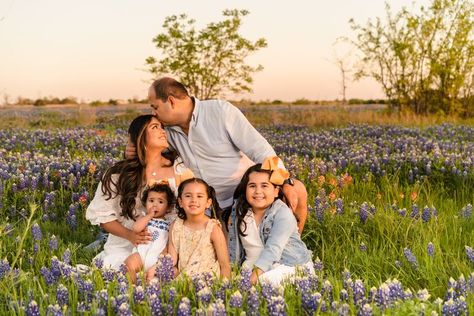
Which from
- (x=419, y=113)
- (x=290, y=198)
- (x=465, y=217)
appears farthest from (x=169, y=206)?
(x=419, y=113)

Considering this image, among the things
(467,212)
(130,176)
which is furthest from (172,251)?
(467,212)

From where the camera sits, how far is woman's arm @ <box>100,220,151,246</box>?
18.8ft

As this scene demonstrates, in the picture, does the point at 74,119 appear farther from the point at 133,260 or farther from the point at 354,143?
the point at 133,260

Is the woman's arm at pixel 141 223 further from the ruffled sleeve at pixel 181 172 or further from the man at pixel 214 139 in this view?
the man at pixel 214 139

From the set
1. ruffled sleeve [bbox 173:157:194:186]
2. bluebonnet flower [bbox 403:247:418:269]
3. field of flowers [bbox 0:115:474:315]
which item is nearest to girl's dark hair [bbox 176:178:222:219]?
ruffled sleeve [bbox 173:157:194:186]

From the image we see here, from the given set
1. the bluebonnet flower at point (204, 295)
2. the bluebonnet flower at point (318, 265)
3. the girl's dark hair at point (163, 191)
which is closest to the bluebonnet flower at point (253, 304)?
the bluebonnet flower at point (204, 295)

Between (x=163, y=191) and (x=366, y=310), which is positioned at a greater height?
(x=163, y=191)

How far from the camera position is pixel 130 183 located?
239 inches

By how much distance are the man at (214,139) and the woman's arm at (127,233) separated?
679 mm

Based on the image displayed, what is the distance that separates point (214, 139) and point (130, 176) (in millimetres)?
911

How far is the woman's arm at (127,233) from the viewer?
5.72m

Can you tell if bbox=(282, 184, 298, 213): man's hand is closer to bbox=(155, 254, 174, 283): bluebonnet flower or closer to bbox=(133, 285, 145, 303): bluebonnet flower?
bbox=(155, 254, 174, 283): bluebonnet flower

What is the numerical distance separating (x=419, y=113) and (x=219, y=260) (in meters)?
18.4

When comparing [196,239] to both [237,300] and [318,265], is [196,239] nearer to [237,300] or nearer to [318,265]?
[318,265]
